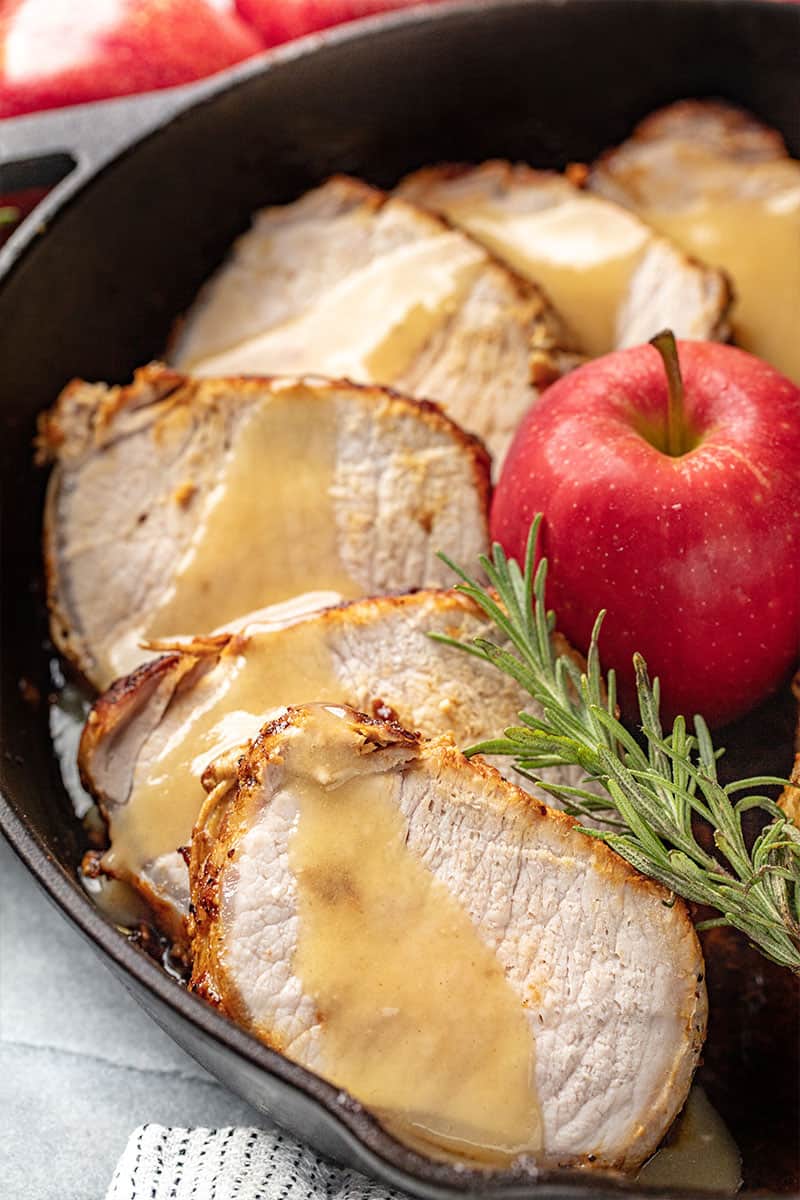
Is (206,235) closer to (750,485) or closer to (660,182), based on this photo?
(660,182)

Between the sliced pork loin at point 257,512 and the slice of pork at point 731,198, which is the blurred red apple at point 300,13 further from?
the sliced pork loin at point 257,512

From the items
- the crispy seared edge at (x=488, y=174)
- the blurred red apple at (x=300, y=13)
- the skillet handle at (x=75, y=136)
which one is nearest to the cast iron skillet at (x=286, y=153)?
the skillet handle at (x=75, y=136)

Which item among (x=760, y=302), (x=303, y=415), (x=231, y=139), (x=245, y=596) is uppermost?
(x=231, y=139)

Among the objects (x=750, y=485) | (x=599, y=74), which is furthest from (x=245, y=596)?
(x=599, y=74)

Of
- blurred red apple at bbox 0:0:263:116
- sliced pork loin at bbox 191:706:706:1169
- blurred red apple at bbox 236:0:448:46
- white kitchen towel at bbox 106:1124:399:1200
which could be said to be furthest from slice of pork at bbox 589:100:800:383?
white kitchen towel at bbox 106:1124:399:1200

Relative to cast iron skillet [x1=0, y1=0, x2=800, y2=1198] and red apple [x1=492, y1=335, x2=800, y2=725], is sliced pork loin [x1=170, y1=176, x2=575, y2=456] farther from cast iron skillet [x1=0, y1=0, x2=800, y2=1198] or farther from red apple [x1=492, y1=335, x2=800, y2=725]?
red apple [x1=492, y1=335, x2=800, y2=725]
